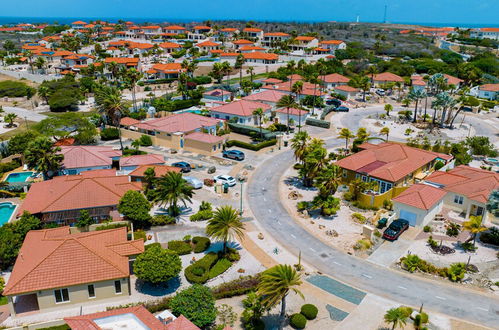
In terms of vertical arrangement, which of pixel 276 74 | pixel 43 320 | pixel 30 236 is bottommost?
pixel 43 320

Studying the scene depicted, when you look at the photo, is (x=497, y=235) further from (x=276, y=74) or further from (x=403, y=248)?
(x=276, y=74)

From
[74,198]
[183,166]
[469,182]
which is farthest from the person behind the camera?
[183,166]

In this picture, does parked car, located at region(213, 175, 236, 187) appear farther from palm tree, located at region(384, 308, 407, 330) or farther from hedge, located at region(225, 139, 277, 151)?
palm tree, located at region(384, 308, 407, 330)

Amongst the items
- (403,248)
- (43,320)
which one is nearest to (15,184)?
(43,320)

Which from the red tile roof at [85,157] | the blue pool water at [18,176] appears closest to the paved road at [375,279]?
the red tile roof at [85,157]

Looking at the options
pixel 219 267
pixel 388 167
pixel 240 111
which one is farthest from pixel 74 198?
pixel 240 111

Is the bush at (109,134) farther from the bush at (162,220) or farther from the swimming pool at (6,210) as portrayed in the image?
the bush at (162,220)

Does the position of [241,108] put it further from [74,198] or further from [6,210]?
[6,210]
